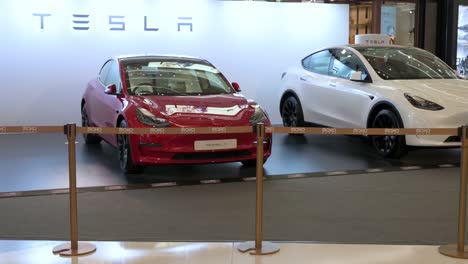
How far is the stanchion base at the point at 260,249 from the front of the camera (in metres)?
3.85

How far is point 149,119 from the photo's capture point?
5844 millimetres

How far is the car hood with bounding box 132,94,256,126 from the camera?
5816 mm

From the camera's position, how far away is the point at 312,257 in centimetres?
379

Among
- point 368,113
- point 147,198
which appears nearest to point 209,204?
point 147,198

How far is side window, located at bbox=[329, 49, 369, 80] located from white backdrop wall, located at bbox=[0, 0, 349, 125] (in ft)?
7.50

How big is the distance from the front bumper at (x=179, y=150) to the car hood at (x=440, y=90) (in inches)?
84.8

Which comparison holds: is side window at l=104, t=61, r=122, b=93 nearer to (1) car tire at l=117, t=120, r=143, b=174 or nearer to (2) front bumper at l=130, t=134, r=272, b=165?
(1) car tire at l=117, t=120, r=143, b=174

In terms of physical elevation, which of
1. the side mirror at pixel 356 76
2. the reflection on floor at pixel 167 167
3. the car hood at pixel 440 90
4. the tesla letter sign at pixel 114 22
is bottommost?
the reflection on floor at pixel 167 167

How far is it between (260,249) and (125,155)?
8.63 feet

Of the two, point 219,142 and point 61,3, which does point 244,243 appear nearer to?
point 219,142

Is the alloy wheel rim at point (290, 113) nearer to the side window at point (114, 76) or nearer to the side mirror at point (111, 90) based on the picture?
the side window at point (114, 76)

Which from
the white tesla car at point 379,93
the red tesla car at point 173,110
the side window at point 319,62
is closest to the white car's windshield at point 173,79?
the red tesla car at point 173,110

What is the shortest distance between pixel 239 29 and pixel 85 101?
3.44 m

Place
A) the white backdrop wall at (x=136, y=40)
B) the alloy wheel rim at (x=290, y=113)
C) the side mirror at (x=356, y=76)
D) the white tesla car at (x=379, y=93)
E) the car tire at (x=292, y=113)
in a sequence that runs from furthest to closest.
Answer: the white backdrop wall at (x=136, y=40) → the alloy wheel rim at (x=290, y=113) → the car tire at (x=292, y=113) → the side mirror at (x=356, y=76) → the white tesla car at (x=379, y=93)
